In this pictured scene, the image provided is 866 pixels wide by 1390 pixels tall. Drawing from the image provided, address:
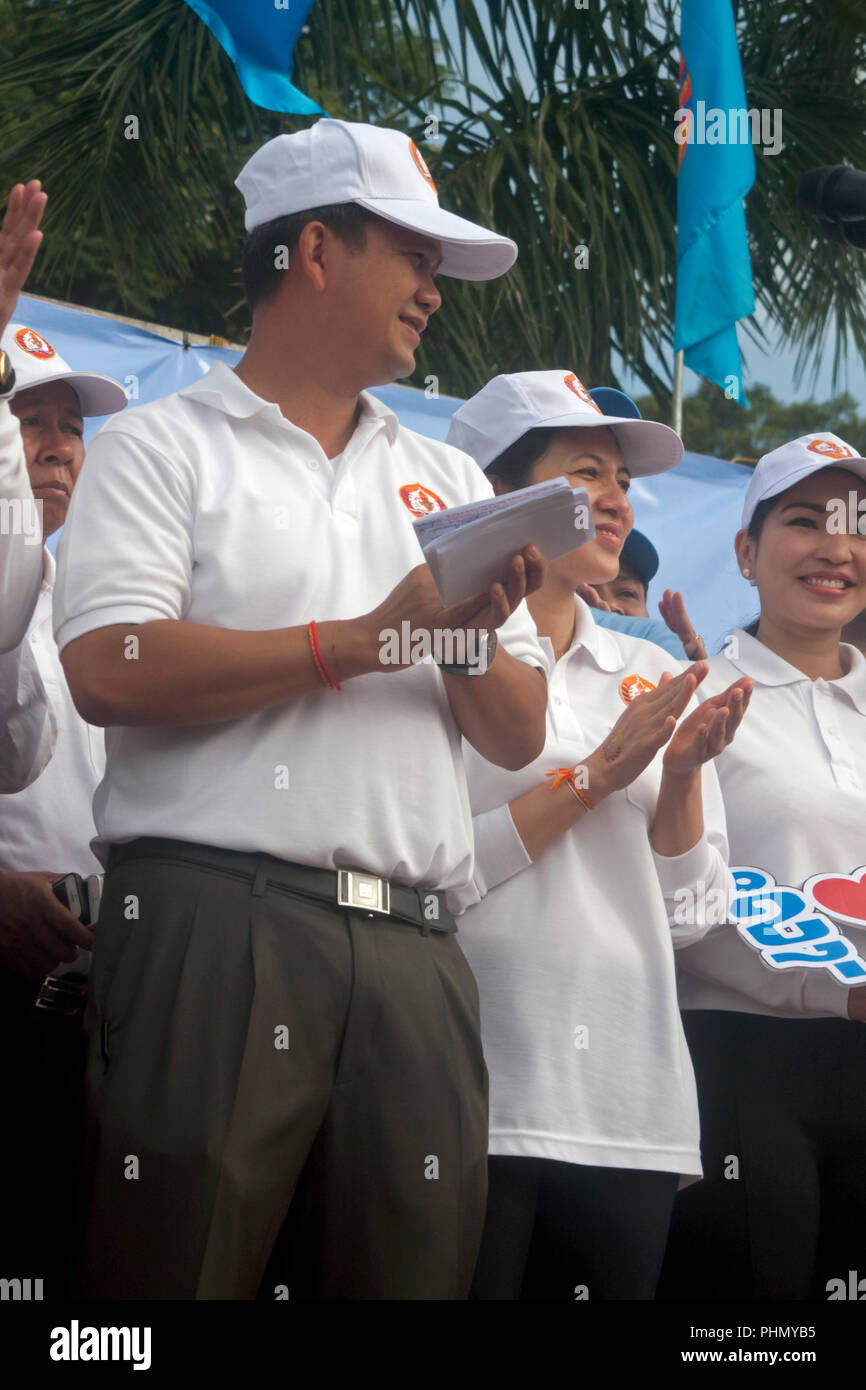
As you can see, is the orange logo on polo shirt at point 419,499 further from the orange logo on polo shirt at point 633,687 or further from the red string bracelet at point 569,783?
the orange logo on polo shirt at point 633,687

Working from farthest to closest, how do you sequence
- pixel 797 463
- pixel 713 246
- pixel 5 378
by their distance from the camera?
pixel 713 246, pixel 797 463, pixel 5 378

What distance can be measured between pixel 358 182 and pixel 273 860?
0.94 meters

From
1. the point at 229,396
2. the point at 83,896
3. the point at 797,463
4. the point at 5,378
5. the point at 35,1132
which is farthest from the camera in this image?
the point at 797,463

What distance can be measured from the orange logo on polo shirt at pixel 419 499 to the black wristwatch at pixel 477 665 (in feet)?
0.79

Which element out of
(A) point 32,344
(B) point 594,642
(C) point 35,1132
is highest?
(A) point 32,344

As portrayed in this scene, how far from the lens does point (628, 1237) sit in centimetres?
217

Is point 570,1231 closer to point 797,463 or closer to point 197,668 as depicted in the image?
point 197,668

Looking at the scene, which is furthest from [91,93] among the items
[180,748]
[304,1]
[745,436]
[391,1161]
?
[745,436]

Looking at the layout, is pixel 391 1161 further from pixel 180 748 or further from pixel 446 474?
pixel 446 474

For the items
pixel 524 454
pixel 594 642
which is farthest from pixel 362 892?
pixel 524 454

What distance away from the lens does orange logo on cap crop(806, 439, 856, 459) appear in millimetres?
2973

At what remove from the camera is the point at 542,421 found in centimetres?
274

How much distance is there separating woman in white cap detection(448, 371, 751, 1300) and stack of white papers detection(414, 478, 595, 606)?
398mm

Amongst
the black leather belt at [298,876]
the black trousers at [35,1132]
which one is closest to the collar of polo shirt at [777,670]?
the black leather belt at [298,876]
